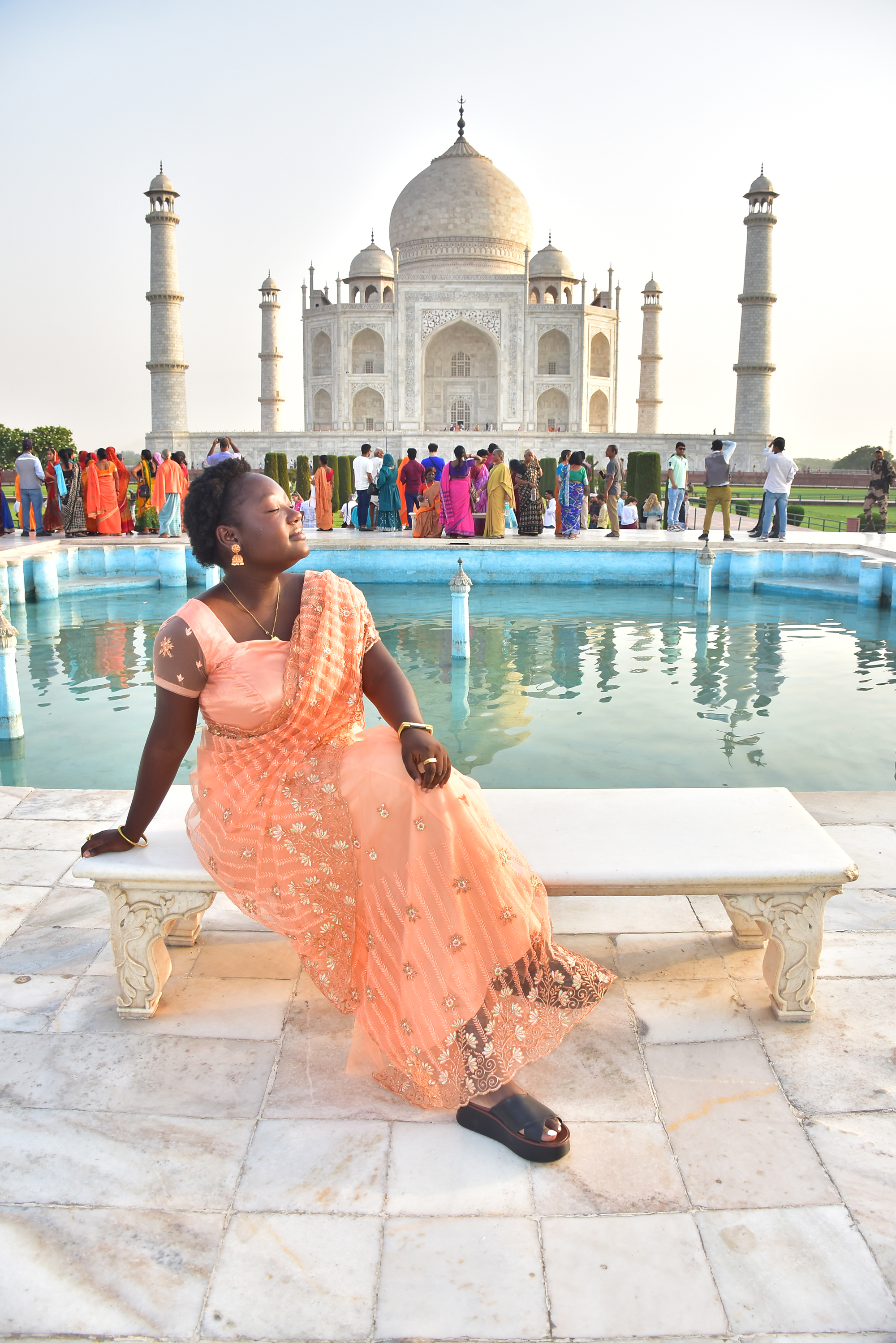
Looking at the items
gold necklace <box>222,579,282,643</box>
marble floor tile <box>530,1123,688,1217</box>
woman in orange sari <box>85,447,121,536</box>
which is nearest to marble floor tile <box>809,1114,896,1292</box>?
marble floor tile <box>530,1123,688,1217</box>

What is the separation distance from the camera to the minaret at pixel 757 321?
886 inches

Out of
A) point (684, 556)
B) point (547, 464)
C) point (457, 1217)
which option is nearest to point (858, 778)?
point (457, 1217)

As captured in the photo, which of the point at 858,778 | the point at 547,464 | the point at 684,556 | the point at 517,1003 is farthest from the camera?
the point at 547,464

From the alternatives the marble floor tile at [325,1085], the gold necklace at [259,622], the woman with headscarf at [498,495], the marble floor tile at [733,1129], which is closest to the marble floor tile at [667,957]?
the marble floor tile at [733,1129]

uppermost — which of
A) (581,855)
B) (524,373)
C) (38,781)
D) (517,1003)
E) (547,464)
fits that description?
(524,373)

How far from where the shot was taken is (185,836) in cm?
199

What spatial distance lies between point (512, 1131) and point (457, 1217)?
0.18 metres

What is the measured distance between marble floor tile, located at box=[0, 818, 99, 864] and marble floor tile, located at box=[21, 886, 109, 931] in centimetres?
27

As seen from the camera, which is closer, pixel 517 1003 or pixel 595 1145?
pixel 595 1145

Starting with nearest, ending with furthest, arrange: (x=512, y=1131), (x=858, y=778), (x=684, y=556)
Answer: (x=512, y=1131) → (x=858, y=778) → (x=684, y=556)

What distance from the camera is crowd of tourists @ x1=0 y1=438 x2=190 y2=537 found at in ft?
37.2

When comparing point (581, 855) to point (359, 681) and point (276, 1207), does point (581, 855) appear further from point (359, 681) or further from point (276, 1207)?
point (276, 1207)

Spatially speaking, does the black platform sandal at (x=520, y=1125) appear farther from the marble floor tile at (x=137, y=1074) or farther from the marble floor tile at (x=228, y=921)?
the marble floor tile at (x=228, y=921)

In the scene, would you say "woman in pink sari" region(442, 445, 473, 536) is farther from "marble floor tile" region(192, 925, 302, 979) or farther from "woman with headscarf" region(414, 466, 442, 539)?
"marble floor tile" region(192, 925, 302, 979)
